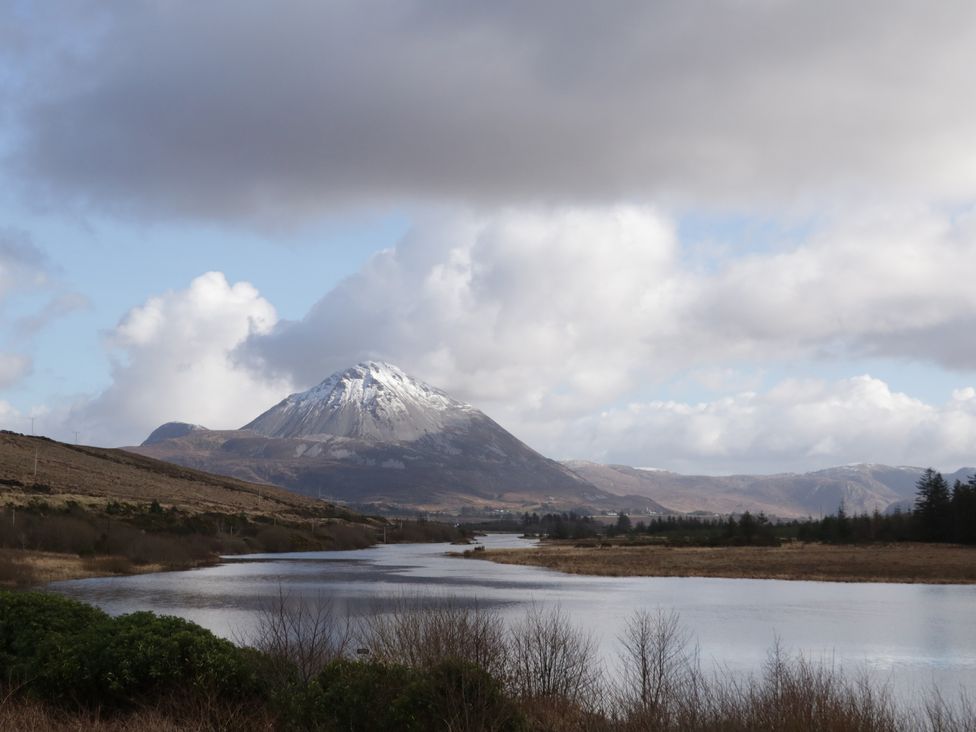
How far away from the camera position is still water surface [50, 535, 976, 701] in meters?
45.4

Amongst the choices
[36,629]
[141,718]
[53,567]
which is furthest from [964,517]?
[141,718]

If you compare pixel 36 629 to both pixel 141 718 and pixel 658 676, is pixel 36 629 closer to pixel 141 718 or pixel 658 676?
pixel 141 718

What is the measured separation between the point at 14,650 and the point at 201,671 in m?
6.51

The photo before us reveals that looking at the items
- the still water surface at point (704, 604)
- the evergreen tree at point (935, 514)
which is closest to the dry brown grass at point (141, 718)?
the still water surface at point (704, 604)

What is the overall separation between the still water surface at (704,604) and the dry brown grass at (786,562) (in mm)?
5740

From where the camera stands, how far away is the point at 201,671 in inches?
892

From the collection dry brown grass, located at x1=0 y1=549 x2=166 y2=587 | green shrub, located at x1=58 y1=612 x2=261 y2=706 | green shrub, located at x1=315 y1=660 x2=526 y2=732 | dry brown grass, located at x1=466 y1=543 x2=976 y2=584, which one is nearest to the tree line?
dry brown grass, located at x1=466 y1=543 x2=976 y2=584

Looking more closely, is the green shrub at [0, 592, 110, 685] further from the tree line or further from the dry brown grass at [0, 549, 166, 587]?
the tree line

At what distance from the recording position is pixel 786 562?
11488cm

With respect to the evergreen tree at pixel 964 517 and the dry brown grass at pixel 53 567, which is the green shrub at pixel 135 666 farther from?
the evergreen tree at pixel 964 517

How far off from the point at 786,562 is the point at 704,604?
48701 millimetres

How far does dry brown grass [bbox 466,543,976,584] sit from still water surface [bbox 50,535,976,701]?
18.8ft

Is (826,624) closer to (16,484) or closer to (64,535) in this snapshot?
(64,535)

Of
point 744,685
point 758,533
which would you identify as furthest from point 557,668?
point 758,533
